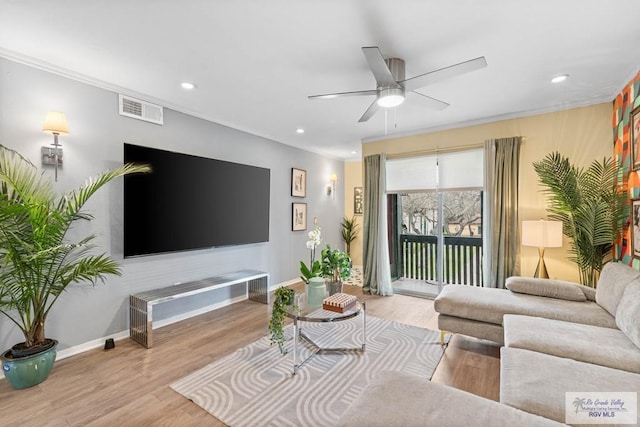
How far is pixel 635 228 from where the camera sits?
260 centimetres

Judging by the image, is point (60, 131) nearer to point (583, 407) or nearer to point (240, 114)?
point (240, 114)

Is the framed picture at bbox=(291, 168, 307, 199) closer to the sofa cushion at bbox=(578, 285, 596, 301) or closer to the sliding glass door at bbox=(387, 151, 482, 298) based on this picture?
the sliding glass door at bbox=(387, 151, 482, 298)

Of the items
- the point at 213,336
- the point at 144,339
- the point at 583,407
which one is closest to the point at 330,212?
the point at 213,336

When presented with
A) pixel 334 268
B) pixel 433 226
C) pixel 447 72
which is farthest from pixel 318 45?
pixel 433 226

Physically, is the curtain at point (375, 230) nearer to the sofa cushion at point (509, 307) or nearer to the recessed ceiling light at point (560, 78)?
the sofa cushion at point (509, 307)

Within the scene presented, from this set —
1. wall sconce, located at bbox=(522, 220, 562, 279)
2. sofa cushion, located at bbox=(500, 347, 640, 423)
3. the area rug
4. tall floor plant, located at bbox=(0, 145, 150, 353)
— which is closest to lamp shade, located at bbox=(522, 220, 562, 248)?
wall sconce, located at bbox=(522, 220, 562, 279)

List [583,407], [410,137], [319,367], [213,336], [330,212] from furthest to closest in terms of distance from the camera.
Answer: [330,212] → [410,137] → [213,336] → [319,367] → [583,407]

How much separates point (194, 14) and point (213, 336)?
294cm

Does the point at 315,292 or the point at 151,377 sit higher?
the point at 315,292

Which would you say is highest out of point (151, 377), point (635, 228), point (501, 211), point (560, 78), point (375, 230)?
point (560, 78)

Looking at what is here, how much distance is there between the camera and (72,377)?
2363mm

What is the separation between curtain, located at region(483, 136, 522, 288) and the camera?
3.63 meters

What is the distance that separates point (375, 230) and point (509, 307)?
235 centimetres

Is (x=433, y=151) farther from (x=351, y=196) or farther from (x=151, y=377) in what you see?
(x=151, y=377)
